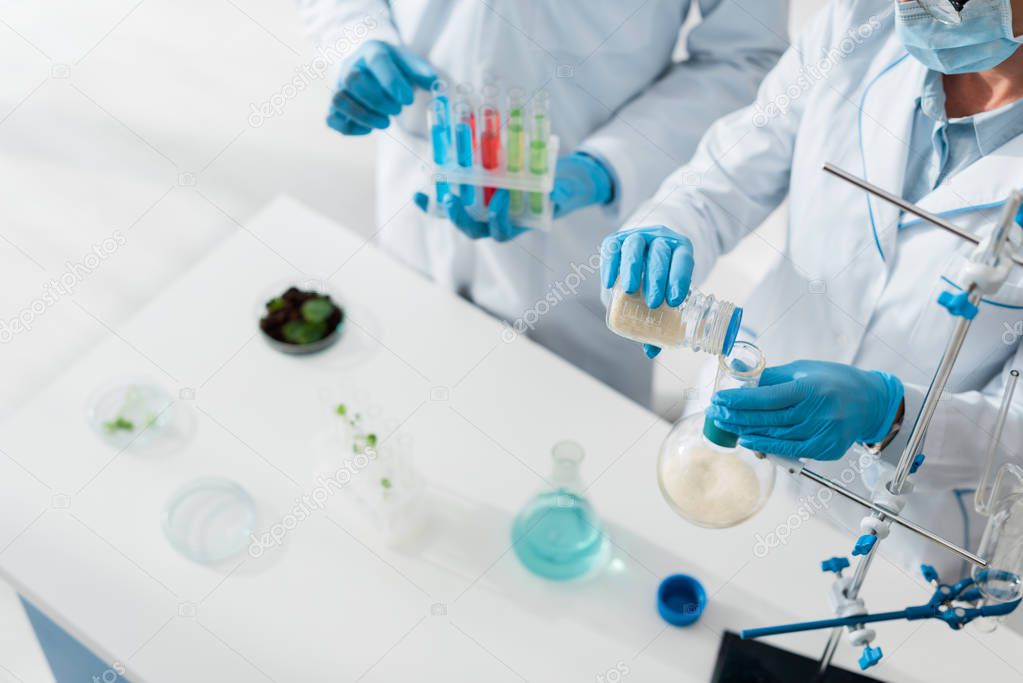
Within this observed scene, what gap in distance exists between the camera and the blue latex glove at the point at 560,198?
5.85 ft

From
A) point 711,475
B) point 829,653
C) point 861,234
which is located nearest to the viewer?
point 711,475

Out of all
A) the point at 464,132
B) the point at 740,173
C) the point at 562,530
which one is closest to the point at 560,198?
the point at 464,132

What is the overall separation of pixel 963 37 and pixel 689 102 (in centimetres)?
75

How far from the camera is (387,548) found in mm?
1596

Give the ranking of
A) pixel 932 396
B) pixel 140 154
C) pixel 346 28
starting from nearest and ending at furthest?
pixel 932 396
pixel 346 28
pixel 140 154

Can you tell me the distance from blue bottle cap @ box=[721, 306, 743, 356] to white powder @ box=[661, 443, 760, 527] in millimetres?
145

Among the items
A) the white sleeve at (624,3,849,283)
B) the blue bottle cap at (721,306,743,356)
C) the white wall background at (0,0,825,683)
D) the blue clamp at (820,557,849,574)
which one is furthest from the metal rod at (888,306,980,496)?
the white wall background at (0,0,825,683)

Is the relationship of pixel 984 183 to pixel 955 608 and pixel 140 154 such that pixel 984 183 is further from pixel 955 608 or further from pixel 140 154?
pixel 140 154

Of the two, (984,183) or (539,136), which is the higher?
(984,183)

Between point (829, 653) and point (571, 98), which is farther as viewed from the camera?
point (571, 98)

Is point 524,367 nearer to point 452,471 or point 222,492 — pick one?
point 452,471

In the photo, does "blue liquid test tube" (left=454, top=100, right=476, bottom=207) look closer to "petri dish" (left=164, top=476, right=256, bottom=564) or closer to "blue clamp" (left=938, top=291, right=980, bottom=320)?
"petri dish" (left=164, top=476, right=256, bottom=564)

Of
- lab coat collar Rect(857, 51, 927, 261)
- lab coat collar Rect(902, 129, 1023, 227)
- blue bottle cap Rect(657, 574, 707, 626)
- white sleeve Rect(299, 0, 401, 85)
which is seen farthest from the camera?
white sleeve Rect(299, 0, 401, 85)

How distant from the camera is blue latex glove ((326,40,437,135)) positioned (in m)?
1.80
